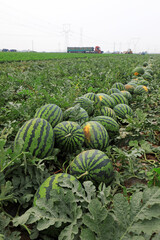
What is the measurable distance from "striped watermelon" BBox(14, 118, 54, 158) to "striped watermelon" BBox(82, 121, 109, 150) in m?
0.50

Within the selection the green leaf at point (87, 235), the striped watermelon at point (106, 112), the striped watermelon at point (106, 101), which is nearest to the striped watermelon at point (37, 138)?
the green leaf at point (87, 235)

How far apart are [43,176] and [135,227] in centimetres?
100

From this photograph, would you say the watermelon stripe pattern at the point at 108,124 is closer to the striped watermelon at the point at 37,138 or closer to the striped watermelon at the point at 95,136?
the striped watermelon at the point at 95,136

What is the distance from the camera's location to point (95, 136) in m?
2.33

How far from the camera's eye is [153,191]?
1151 mm

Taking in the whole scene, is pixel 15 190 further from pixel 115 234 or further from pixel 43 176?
pixel 115 234

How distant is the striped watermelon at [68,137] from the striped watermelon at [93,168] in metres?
0.32

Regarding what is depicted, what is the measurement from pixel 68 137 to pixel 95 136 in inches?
13.9

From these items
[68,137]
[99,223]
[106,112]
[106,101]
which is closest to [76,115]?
[68,137]

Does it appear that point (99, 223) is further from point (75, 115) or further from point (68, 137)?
point (75, 115)

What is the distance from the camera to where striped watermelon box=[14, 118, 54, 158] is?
1909 mm

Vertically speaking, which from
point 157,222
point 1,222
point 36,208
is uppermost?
point 157,222

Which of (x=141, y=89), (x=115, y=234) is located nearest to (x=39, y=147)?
(x=115, y=234)

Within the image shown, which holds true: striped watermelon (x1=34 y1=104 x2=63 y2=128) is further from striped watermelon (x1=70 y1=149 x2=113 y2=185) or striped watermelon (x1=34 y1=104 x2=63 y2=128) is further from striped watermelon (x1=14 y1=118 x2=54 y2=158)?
striped watermelon (x1=70 y1=149 x2=113 y2=185)
